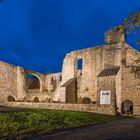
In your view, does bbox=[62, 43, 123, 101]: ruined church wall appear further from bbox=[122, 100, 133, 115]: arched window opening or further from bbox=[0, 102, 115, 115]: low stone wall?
bbox=[122, 100, 133, 115]: arched window opening

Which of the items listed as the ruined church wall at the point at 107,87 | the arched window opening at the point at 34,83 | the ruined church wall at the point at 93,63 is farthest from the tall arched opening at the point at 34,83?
the ruined church wall at the point at 107,87

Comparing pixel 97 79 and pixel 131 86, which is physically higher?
pixel 97 79

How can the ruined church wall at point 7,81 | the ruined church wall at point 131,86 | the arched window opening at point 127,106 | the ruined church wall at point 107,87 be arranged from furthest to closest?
the ruined church wall at point 7,81
the arched window opening at point 127,106
the ruined church wall at point 131,86
the ruined church wall at point 107,87

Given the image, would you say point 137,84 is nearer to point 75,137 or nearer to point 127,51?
point 127,51

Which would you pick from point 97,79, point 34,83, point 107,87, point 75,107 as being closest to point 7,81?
point 34,83

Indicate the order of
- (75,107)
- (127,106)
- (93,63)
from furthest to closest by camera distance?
(93,63) < (127,106) < (75,107)

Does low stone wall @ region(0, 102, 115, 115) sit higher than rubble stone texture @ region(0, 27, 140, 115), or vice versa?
rubble stone texture @ region(0, 27, 140, 115)

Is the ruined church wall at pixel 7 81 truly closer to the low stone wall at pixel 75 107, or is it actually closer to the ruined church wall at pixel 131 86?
the low stone wall at pixel 75 107

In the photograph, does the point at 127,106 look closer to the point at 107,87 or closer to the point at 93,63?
the point at 107,87

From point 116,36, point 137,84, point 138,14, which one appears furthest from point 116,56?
point 138,14

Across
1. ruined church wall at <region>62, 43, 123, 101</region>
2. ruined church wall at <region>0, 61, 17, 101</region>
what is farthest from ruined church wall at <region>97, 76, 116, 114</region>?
ruined church wall at <region>0, 61, 17, 101</region>

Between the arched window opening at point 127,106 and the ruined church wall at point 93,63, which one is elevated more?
the ruined church wall at point 93,63

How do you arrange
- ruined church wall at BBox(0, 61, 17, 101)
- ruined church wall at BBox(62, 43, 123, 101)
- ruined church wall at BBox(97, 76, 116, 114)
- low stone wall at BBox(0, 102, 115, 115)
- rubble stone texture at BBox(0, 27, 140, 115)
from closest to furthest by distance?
low stone wall at BBox(0, 102, 115, 115)
ruined church wall at BBox(97, 76, 116, 114)
rubble stone texture at BBox(0, 27, 140, 115)
ruined church wall at BBox(62, 43, 123, 101)
ruined church wall at BBox(0, 61, 17, 101)

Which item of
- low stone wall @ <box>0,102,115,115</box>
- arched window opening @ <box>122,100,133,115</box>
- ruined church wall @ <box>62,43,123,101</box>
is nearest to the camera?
low stone wall @ <box>0,102,115,115</box>
